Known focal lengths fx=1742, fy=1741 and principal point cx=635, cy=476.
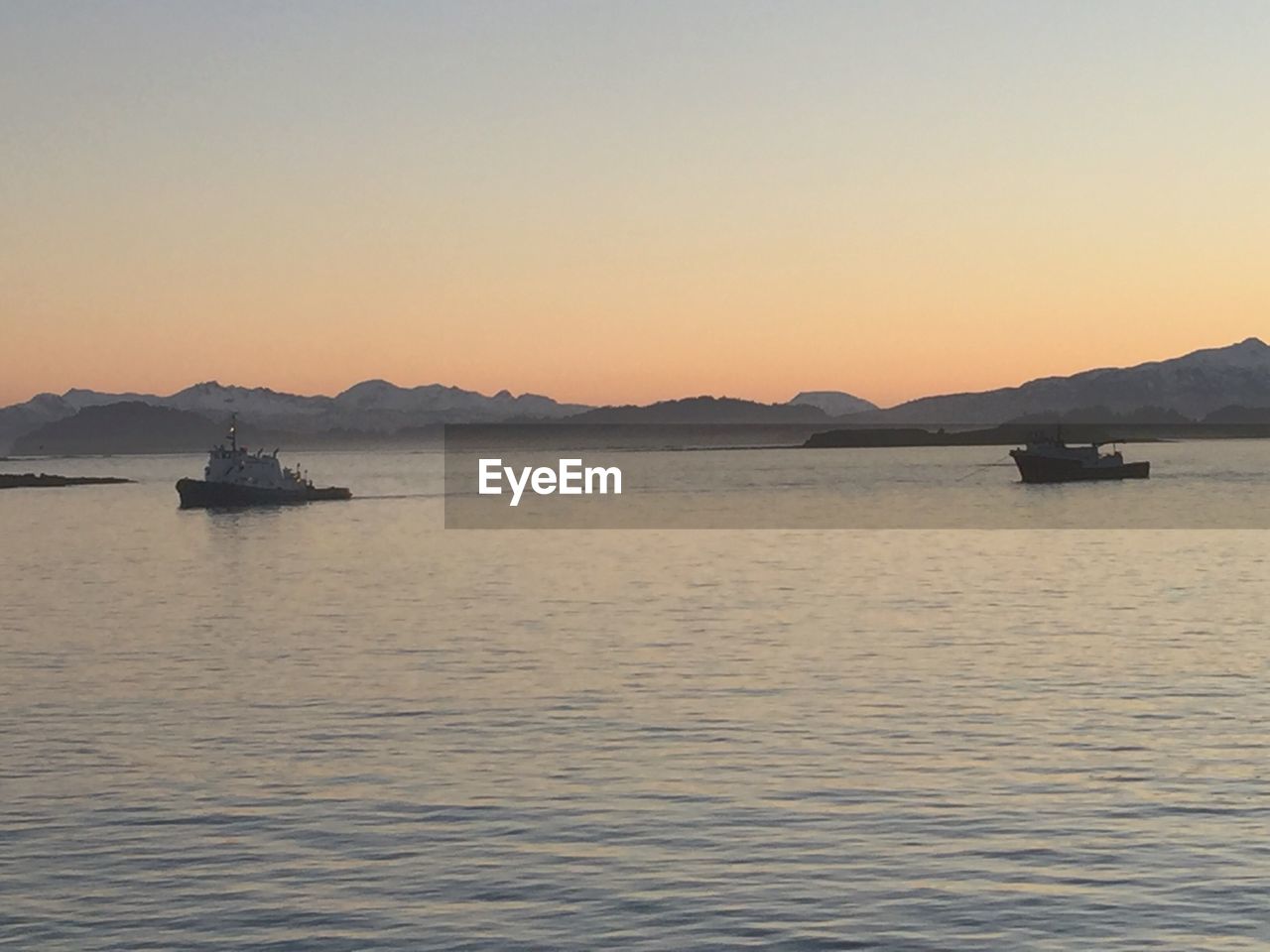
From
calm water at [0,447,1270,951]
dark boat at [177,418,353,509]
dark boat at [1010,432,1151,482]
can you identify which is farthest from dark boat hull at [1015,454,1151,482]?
calm water at [0,447,1270,951]

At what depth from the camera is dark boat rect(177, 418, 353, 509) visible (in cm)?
15600

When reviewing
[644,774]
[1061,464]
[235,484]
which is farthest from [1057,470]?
[644,774]

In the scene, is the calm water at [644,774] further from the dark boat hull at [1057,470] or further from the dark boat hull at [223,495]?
the dark boat hull at [1057,470]

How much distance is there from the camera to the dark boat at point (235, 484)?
156000 millimetres

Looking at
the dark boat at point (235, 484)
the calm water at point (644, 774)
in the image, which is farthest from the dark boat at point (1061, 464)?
the calm water at point (644, 774)

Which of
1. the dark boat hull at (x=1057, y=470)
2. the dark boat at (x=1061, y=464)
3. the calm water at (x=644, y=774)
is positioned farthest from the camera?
the dark boat at (x=1061, y=464)

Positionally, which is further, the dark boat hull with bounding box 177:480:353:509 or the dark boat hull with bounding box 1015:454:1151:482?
the dark boat hull with bounding box 1015:454:1151:482

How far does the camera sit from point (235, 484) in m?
157

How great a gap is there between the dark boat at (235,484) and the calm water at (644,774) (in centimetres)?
9288

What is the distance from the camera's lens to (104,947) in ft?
62.3

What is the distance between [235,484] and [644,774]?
439 ft

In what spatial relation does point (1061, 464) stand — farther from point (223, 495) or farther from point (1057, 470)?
point (223, 495)

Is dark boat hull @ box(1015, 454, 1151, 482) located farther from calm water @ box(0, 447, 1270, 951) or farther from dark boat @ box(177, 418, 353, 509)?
calm water @ box(0, 447, 1270, 951)

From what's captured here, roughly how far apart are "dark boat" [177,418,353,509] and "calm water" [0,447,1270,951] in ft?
305
